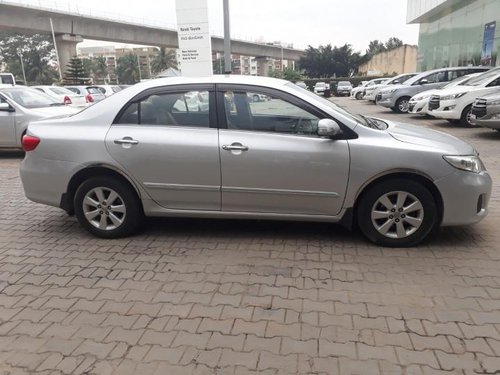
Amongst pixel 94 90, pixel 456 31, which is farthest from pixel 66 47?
pixel 456 31

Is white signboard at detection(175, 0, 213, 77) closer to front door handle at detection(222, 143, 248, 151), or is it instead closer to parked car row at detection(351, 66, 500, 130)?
parked car row at detection(351, 66, 500, 130)

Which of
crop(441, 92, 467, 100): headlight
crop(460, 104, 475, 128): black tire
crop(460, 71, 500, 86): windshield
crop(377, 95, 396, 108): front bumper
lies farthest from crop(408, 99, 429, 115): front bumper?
crop(377, 95, 396, 108): front bumper

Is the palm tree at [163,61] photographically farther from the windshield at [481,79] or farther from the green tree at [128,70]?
the windshield at [481,79]

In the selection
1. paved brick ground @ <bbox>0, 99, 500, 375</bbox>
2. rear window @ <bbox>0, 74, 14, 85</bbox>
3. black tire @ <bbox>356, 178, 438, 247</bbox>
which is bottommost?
paved brick ground @ <bbox>0, 99, 500, 375</bbox>

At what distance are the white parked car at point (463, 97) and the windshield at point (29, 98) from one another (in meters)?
10.3

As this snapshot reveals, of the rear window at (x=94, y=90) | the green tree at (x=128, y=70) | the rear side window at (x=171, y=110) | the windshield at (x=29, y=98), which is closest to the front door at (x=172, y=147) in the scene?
the rear side window at (x=171, y=110)

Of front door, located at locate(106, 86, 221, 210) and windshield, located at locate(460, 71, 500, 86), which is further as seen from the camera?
windshield, located at locate(460, 71, 500, 86)

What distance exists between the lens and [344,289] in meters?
3.49

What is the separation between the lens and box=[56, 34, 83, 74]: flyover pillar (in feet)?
140

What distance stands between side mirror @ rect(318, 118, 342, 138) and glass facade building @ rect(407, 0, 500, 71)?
22807 millimetres

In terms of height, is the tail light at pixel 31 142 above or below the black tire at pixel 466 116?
above

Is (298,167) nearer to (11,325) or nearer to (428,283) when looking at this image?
(428,283)

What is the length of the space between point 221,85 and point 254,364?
268 centimetres

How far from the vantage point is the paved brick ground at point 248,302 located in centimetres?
270
